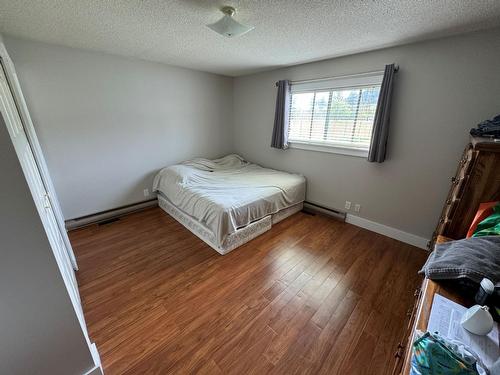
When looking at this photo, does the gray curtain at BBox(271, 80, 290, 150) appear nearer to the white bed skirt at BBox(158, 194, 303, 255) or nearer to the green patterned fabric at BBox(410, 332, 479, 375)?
the white bed skirt at BBox(158, 194, 303, 255)

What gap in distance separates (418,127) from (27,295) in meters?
3.30

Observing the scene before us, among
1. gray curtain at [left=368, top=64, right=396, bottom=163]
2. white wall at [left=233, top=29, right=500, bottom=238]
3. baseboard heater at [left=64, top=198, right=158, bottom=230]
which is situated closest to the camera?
white wall at [left=233, top=29, right=500, bottom=238]

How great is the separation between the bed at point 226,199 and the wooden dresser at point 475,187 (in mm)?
1724

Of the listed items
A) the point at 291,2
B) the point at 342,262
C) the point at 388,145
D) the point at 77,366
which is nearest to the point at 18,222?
the point at 77,366

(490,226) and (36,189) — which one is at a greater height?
(36,189)

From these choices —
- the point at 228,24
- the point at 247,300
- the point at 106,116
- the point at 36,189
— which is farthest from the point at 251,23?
the point at 247,300

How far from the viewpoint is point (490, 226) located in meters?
1.02

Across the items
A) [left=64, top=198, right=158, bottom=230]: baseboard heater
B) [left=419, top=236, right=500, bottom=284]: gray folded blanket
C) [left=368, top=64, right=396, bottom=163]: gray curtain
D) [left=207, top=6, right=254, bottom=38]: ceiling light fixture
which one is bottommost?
[left=64, top=198, right=158, bottom=230]: baseboard heater

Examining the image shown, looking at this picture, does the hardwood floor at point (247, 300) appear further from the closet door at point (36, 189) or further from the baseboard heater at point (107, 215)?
the closet door at point (36, 189)

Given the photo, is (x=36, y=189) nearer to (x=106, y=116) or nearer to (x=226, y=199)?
(x=226, y=199)

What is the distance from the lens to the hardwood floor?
1.27 metres

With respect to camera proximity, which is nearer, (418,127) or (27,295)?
(27,295)

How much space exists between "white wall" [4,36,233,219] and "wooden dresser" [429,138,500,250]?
3504mm

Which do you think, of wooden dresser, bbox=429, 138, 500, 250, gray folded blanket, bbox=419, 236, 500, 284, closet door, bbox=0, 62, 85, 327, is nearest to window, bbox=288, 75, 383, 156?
wooden dresser, bbox=429, 138, 500, 250
